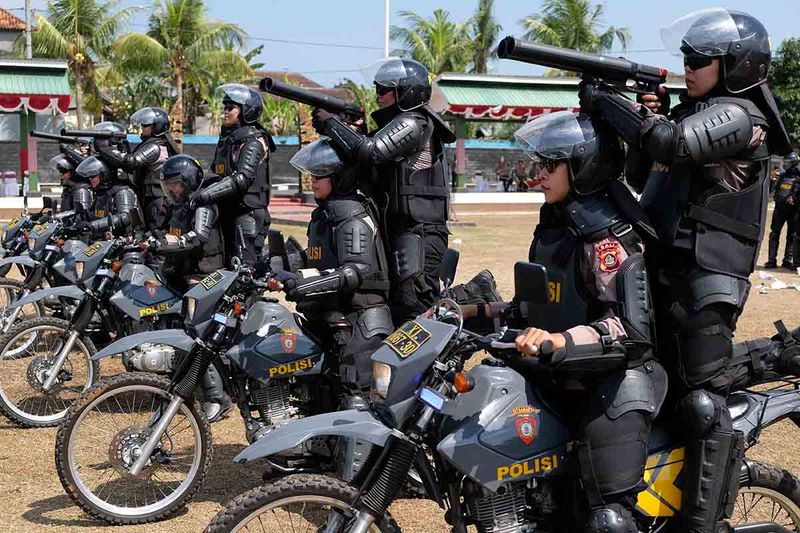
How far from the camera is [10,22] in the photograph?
54.9 m

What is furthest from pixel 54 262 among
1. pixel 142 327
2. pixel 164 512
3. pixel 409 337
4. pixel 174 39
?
pixel 174 39

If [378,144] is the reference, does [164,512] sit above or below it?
below

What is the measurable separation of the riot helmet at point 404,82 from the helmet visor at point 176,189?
1894 mm

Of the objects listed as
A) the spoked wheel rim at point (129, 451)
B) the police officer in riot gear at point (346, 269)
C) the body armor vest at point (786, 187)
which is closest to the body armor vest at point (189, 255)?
the police officer in riot gear at point (346, 269)

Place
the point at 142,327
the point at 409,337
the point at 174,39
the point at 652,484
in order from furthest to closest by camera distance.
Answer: the point at 174,39, the point at 142,327, the point at 652,484, the point at 409,337

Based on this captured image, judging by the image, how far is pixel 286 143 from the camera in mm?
41062

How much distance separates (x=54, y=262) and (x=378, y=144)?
4344mm

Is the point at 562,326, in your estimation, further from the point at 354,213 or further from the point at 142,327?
the point at 142,327

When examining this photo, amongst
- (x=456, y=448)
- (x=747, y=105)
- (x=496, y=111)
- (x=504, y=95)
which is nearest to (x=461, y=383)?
(x=456, y=448)

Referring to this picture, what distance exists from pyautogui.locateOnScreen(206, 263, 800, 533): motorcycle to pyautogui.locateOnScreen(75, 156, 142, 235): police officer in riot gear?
19.0 feet

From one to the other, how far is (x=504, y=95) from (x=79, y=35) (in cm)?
1662

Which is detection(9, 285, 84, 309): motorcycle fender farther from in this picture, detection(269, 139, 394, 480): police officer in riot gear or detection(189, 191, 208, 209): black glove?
detection(269, 139, 394, 480): police officer in riot gear

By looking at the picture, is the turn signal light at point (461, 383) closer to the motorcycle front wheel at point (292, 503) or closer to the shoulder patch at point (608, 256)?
the motorcycle front wheel at point (292, 503)

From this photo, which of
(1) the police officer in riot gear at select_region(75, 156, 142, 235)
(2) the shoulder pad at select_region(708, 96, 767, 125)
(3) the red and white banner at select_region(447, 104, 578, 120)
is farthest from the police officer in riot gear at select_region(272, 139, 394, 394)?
(3) the red and white banner at select_region(447, 104, 578, 120)
